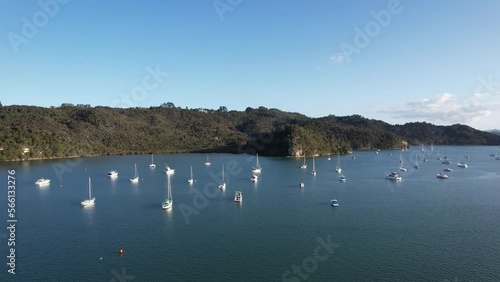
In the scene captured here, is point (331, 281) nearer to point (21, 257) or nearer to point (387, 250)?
point (387, 250)

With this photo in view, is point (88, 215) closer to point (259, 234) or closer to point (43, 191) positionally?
point (43, 191)

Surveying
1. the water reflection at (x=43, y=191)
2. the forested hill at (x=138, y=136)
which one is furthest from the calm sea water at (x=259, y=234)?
the forested hill at (x=138, y=136)

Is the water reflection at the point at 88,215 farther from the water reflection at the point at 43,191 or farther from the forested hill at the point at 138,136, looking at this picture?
the forested hill at the point at 138,136

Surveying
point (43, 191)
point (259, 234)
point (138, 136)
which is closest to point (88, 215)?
point (43, 191)

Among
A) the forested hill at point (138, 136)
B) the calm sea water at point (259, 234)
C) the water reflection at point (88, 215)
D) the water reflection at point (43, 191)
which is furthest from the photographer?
the forested hill at point (138, 136)

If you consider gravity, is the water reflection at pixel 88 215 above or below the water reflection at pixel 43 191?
below

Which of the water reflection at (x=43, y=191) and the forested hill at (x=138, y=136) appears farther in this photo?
the forested hill at (x=138, y=136)

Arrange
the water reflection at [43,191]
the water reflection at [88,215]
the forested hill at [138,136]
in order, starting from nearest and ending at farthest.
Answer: the water reflection at [88,215]
the water reflection at [43,191]
the forested hill at [138,136]

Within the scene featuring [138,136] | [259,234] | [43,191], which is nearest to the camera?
[259,234]

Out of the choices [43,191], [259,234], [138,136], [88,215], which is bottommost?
[259,234]
